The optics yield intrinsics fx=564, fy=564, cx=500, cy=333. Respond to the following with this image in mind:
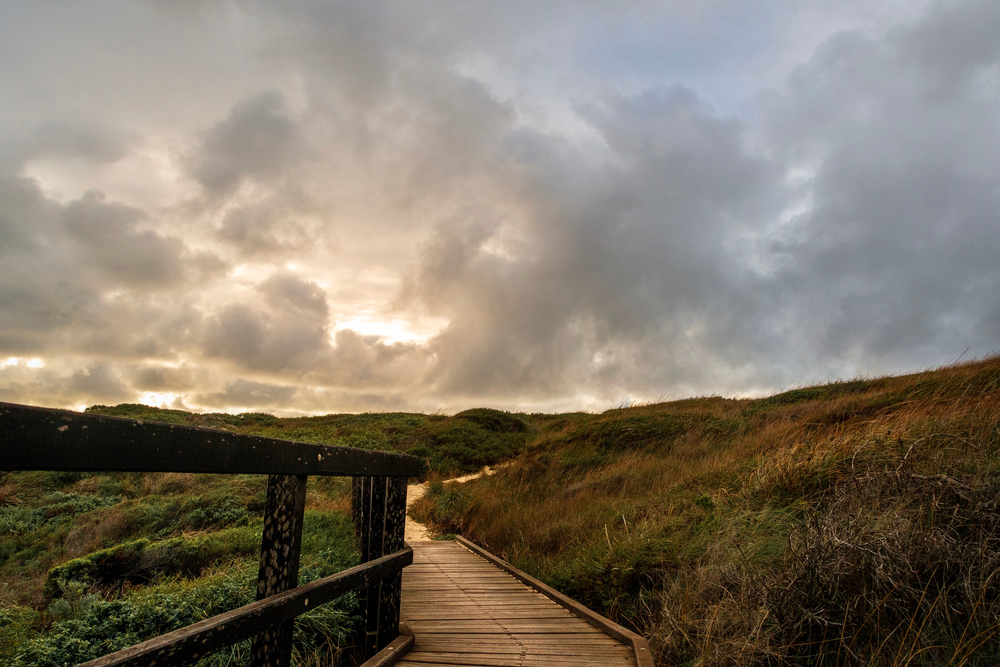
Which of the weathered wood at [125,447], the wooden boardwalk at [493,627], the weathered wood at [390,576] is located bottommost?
the wooden boardwalk at [493,627]

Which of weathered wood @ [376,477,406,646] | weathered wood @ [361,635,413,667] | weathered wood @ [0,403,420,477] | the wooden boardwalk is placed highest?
weathered wood @ [0,403,420,477]

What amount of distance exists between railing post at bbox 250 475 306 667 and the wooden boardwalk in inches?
58.2

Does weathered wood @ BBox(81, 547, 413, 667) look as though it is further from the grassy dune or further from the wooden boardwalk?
the grassy dune

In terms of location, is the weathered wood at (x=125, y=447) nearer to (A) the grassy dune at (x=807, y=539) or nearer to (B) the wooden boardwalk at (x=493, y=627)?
(B) the wooden boardwalk at (x=493, y=627)

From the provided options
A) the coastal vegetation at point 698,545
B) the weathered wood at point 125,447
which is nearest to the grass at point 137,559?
the coastal vegetation at point 698,545

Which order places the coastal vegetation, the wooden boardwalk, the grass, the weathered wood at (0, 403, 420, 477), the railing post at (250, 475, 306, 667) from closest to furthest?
the weathered wood at (0, 403, 420, 477)
the railing post at (250, 475, 306, 667)
the coastal vegetation
the wooden boardwalk
the grass

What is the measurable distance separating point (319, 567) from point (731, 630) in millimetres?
3488

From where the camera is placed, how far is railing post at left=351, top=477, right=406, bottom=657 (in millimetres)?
3846

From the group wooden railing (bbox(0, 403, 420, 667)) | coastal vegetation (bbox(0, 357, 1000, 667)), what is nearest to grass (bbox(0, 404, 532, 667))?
coastal vegetation (bbox(0, 357, 1000, 667))

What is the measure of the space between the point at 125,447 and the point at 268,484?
0.61 meters

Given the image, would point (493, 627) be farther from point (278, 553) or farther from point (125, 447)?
point (125, 447)

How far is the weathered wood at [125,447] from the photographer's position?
1.40 metres

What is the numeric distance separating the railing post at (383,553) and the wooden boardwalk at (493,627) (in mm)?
249

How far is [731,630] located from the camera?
12.8ft
